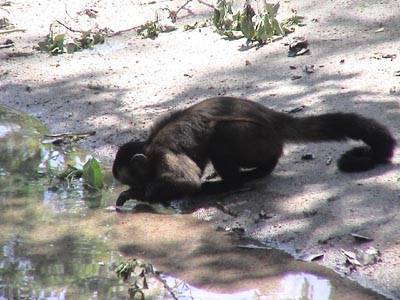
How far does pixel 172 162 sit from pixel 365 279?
209cm

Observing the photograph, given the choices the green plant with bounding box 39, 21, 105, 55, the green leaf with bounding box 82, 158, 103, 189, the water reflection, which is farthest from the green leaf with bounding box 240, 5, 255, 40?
the green leaf with bounding box 82, 158, 103, 189

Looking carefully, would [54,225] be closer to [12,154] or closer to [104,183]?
[104,183]

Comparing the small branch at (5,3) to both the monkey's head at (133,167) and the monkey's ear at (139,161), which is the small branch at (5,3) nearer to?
the monkey's head at (133,167)

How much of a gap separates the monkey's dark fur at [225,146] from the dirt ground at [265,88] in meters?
0.19

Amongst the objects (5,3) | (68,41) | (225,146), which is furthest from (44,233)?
(5,3)

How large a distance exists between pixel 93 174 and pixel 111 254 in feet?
4.25

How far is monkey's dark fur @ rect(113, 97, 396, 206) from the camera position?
6.39 meters

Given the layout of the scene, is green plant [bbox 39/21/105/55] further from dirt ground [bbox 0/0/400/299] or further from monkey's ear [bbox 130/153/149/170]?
monkey's ear [bbox 130/153/149/170]

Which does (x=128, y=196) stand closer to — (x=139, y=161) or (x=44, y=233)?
(x=139, y=161)

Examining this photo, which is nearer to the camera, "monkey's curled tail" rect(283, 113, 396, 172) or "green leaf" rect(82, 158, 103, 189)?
"monkey's curled tail" rect(283, 113, 396, 172)

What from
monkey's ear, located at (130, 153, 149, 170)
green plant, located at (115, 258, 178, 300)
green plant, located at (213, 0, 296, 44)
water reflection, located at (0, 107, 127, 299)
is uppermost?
green plant, located at (213, 0, 296, 44)

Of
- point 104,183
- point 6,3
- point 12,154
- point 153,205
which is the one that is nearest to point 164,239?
point 153,205

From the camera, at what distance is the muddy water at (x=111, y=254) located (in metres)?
4.99

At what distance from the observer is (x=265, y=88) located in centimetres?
856
